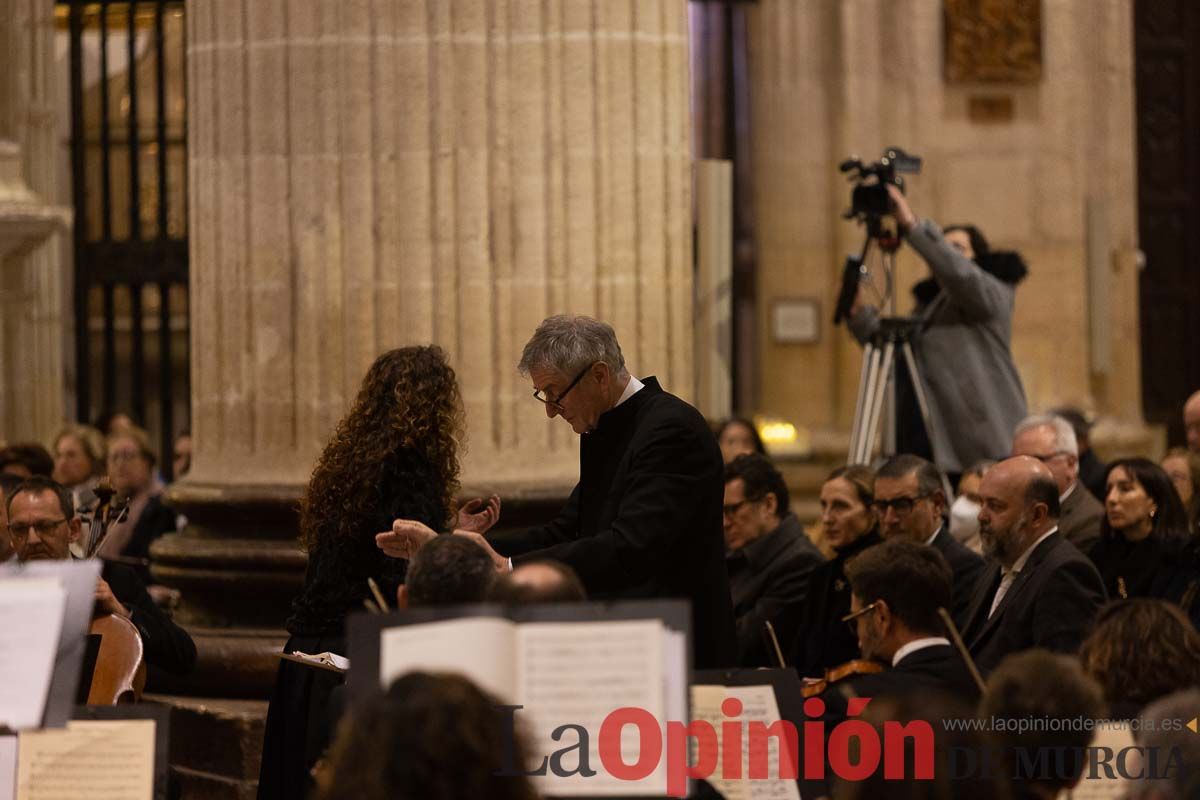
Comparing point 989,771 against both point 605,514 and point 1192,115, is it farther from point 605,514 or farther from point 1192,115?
point 1192,115

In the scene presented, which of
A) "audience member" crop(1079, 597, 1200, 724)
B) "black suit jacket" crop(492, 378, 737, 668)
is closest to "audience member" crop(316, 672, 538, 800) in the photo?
"audience member" crop(1079, 597, 1200, 724)

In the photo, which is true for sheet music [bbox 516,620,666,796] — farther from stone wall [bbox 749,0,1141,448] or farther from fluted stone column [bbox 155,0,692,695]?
stone wall [bbox 749,0,1141,448]

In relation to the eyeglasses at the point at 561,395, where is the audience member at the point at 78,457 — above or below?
below

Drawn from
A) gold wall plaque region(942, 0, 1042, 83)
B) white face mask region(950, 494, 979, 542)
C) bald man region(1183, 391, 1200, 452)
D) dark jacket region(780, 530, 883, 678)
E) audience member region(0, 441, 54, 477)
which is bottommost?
dark jacket region(780, 530, 883, 678)

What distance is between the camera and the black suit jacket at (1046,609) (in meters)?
5.60

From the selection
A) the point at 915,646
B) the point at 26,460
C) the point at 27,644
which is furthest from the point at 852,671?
the point at 26,460

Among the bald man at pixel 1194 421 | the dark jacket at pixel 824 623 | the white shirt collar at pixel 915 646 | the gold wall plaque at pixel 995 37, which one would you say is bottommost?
the dark jacket at pixel 824 623

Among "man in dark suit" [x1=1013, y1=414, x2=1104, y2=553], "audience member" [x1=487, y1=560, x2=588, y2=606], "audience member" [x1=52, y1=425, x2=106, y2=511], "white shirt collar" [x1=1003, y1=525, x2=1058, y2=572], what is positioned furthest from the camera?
"audience member" [x1=52, y1=425, x2=106, y2=511]

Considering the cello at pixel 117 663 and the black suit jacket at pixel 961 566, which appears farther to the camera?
the black suit jacket at pixel 961 566

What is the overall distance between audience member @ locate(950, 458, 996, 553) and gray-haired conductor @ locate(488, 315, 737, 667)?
103 inches

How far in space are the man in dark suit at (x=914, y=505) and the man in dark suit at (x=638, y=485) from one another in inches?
62.5

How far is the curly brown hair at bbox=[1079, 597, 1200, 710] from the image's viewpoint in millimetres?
4156

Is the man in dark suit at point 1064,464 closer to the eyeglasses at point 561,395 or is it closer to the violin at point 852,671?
the violin at point 852,671

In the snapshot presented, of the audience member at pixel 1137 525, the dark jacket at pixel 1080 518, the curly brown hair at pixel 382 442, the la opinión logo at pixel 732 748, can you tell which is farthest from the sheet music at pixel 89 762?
the dark jacket at pixel 1080 518
